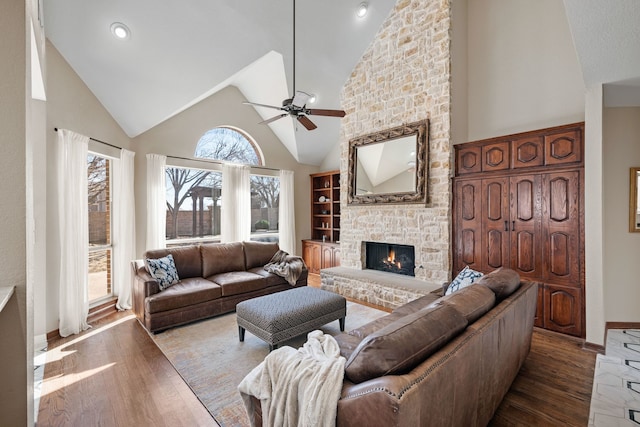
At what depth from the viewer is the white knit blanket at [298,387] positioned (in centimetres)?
122

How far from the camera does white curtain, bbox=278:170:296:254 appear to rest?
22.2ft

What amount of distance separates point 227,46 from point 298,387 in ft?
13.9

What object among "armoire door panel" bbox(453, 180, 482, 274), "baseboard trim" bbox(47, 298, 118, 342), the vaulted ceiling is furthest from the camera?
"armoire door panel" bbox(453, 180, 482, 274)

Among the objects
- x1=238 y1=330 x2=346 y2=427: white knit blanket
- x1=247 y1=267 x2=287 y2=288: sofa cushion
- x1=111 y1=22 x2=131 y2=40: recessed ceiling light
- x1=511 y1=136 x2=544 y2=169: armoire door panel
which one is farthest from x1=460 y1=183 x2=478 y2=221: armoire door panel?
x1=111 y1=22 x2=131 y2=40: recessed ceiling light

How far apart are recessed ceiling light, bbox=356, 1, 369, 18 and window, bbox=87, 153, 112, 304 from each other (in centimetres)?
437

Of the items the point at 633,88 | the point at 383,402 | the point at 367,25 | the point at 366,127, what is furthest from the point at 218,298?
the point at 633,88

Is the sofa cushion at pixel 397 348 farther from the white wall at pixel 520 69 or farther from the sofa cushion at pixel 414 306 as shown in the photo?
the white wall at pixel 520 69

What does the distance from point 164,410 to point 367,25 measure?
559 cm

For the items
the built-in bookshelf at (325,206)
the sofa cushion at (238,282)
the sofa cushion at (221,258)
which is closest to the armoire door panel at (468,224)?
the sofa cushion at (238,282)

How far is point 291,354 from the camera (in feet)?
4.84

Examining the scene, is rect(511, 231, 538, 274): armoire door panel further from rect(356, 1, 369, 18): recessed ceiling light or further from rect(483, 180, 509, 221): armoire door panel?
rect(356, 1, 369, 18): recessed ceiling light

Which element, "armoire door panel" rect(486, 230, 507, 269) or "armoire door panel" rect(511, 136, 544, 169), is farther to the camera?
"armoire door panel" rect(486, 230, 507, 269)

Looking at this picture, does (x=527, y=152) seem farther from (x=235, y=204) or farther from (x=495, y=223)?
(x=235, y=204)

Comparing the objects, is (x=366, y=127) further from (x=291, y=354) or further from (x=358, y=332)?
(x=291, y=354)
